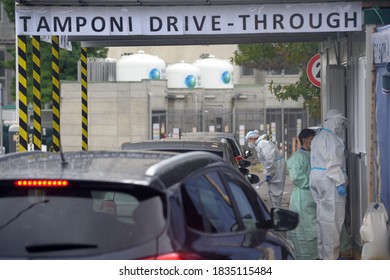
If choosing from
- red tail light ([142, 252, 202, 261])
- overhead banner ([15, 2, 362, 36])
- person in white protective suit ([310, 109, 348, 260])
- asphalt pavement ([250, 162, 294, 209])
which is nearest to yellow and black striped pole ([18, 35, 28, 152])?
overhead banner ([15, 2, 362, 36])

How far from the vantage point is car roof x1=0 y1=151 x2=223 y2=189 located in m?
5.72

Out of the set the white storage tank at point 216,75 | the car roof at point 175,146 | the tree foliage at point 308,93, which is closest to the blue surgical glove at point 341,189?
the car roof at point 175,146

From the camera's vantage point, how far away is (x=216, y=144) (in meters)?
13.5

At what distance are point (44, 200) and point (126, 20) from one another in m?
7.53

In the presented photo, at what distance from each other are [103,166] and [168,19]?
288 inches

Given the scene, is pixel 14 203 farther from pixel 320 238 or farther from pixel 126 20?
pixel 320 238

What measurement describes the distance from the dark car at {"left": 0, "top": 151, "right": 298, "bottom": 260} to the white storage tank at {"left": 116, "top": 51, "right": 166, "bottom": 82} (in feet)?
144

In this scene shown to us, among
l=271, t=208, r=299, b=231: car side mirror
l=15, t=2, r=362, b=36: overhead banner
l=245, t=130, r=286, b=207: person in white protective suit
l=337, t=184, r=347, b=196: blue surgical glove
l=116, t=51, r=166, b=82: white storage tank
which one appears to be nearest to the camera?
l=271, t=208, r=299, b=231: car side mirror

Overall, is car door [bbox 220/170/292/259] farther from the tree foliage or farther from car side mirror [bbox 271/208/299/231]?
the tree foliage

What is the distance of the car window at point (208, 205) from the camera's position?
589 cm

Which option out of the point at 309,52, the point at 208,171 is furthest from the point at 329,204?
the point at 309,52

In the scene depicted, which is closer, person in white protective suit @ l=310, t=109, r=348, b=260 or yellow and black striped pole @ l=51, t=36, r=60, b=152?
person in white protective suit @ l=310, t=109, r=348, b=260

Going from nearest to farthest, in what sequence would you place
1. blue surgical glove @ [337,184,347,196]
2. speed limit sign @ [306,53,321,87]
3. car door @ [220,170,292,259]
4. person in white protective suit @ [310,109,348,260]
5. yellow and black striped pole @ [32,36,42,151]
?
car door @ [220,170,292,259] → blue surgical glove @ [337,184,347,196] → person in white protective suit @ [310,109,348,260] → yellow and black striped pole @ [32,36,42,151] → speed limit sign @ [306,53,321,87]

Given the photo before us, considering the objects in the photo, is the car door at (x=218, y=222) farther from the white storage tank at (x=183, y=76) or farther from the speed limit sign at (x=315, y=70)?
the white storage tank at (x=183, y=76)
